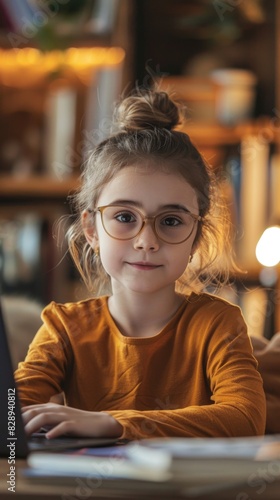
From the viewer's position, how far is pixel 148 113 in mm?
1172

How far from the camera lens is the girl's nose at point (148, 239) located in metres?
1.04

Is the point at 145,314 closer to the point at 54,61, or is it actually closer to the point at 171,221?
the point at 171,221

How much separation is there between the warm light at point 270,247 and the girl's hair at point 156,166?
1.10 m

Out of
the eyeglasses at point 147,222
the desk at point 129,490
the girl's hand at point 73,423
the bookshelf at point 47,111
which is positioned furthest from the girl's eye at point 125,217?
the bookshelf at point 47,111

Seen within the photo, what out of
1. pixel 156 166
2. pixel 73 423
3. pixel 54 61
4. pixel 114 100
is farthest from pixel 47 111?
pixel 73 423

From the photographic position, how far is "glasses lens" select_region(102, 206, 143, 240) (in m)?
1.06

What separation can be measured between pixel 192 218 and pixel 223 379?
0.66 feet

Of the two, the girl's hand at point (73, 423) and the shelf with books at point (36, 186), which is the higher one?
the shelf with books at point (36, 186)

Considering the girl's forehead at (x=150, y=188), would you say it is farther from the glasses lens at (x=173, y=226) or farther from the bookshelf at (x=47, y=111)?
the bookshelf at (x=47, y=111)

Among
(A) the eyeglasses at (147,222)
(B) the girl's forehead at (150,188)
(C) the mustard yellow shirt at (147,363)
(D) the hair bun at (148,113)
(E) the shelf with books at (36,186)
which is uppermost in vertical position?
(E) the shelf with books at (36,186)

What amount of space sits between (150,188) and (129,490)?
50 centimetres

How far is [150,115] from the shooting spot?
1170mm

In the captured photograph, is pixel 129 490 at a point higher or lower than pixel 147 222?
lower

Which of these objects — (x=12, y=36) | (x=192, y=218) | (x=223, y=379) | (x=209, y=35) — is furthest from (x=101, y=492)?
(x=209, y=35)
